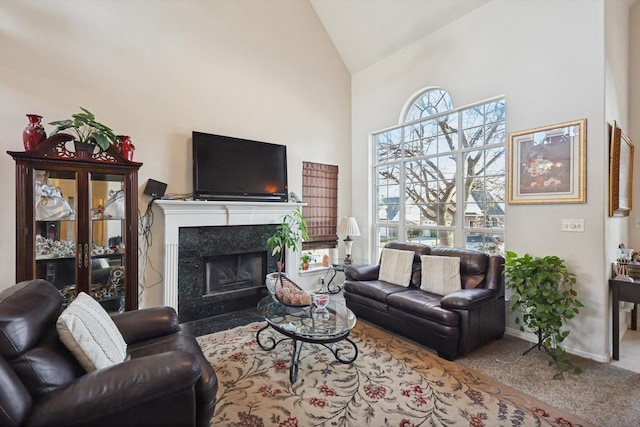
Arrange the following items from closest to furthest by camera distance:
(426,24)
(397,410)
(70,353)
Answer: (70,353)
(397,410)
(426,24)

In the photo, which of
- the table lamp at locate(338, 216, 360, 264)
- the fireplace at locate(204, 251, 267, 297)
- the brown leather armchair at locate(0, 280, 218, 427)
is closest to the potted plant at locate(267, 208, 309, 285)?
the fireplace at locate(204, 251, 267, 297)

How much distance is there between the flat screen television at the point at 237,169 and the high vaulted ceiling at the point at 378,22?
2222mm

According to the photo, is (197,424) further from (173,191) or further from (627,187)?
(627,187)

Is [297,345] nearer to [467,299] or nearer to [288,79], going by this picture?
[467,299]

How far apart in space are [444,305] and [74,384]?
262 cm

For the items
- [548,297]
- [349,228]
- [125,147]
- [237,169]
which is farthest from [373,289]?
[125,147]

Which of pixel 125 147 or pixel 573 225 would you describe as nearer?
pixel 573 225

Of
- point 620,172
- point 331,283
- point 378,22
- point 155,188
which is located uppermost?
point 378,22

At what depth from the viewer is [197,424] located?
1.49 m

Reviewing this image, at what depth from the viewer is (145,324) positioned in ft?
6.63

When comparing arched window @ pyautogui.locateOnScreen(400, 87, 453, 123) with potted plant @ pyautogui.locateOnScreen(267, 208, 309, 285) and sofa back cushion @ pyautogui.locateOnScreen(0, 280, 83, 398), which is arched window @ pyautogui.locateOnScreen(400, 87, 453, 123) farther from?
sofa back cushion @ pyautogui.locateOnScreen(0, 280, 83, 398)

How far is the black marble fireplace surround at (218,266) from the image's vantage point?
356cm

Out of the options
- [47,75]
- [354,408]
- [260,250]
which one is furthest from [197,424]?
[47,75]

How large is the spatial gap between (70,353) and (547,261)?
11.7ft
